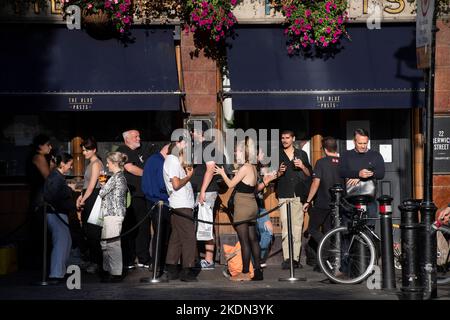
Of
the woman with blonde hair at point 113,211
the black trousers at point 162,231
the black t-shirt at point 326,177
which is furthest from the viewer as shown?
the black t-shirt at point 326,177

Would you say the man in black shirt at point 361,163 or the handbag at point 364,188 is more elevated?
the man in black shirt at point 361,163

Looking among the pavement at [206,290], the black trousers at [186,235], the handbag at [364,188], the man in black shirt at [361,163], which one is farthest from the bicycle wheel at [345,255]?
the black trousers at [186,235]

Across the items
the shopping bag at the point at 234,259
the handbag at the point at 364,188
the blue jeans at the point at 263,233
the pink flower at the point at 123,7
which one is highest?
the pink flower at the point at 123,7

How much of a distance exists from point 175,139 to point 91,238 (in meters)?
1.95

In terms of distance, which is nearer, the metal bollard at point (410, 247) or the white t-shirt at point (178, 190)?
the metal bollard at point (410, 247)

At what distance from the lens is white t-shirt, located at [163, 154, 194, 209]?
15062mm

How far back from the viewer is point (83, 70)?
55.1ft

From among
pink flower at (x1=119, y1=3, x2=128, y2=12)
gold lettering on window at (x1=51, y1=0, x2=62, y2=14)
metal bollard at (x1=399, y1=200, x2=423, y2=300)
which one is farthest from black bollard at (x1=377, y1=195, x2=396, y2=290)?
gold lettering on window at (x1=51, y1=0, x2=62, y2=14)

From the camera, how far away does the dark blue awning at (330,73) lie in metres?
16.7

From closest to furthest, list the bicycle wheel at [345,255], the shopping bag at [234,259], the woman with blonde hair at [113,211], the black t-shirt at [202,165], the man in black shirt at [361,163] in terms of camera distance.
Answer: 1. the bicycle wheel at [345,255]
2. the woman with blonde hair at [113,211]
3. the shopping bag at [234,259]
4. the man in black shirt at [361,163]
5. the black t-shirt at [202,165]

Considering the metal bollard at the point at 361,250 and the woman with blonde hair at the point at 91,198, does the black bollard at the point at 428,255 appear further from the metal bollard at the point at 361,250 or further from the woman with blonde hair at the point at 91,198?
the woman with blonde hair at the point at 91,198

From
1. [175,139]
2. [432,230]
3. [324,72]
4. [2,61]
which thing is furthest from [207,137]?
[432,230]

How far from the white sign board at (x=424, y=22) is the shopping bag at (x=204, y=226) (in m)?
4.29
